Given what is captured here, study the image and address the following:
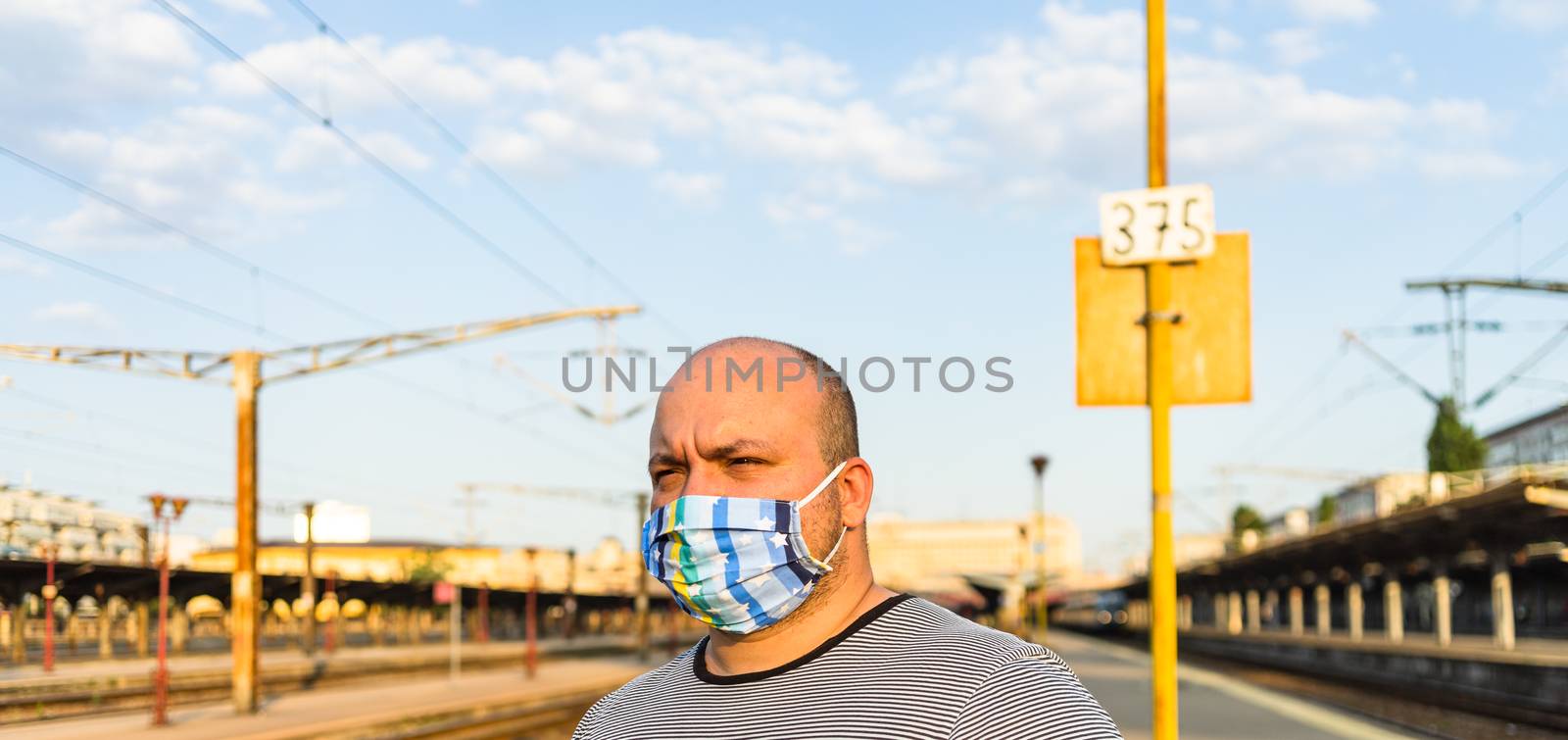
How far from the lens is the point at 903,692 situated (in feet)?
6.82

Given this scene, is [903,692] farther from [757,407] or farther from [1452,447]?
[1452,447]

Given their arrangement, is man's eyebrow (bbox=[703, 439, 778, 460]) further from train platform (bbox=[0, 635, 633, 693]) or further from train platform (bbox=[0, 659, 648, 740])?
train platform (bbox=[0, 635, 633, 693])

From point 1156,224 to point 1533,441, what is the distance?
2458 inches

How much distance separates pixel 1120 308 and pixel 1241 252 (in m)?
0.63

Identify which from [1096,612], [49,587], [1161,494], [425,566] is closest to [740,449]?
[1161,494]

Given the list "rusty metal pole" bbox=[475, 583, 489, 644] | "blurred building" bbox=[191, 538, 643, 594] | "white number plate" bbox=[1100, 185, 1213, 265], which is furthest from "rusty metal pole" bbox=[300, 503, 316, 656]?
"blurred building" bbox=[191, 538, 643, 594]

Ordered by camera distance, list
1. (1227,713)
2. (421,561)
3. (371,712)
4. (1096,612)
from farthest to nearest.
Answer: (421,561) → (1096,612) → (371,712) → (1227,713)

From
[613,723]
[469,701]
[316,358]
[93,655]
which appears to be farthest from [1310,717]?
[93,655]

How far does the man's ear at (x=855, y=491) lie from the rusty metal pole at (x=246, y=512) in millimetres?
24552

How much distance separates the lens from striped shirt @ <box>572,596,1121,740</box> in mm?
2027

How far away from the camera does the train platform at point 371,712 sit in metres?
21.9

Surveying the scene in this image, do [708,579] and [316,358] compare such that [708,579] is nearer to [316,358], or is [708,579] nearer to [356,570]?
[316,358]

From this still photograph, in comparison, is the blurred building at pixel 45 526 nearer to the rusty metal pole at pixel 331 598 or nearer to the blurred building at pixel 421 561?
the rusty metal pole at pixel 331 598

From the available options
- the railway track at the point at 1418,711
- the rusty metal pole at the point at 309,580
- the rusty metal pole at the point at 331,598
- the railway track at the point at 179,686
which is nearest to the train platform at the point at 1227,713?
the railway track at the point at 1418,711
